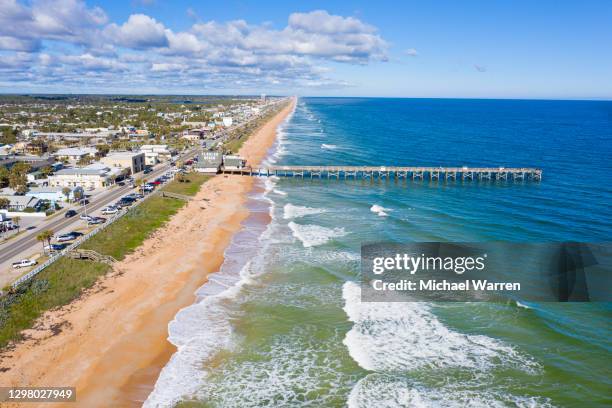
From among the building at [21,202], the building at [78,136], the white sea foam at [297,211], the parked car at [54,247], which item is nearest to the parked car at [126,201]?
the building at [21,202]

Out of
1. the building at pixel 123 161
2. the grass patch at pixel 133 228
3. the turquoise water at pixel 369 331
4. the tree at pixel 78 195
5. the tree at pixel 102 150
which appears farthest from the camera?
the tree at pixel 102 150

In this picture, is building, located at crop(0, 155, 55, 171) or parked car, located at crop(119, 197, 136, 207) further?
building, located at crop(0, 155, 55, 171)

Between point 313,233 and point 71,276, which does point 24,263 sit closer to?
point 71,276

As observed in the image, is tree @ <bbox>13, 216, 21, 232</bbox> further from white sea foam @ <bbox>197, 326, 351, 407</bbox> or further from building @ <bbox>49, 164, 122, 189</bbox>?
white sea foam @ <bbox>197, 326, 351, 407</bbox>

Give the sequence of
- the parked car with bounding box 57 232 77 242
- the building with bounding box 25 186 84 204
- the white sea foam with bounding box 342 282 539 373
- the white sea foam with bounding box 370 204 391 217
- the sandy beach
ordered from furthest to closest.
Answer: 1. the building with bounding box 25 186 84 204
2. the white sea foam with bounding box 370 204 391 217
3. the parked car with bounding box 57 232 77 242
4. the white sea foam with bounding box 342 282 539 373
5. the sandy beach

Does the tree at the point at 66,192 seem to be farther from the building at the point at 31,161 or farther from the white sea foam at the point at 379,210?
the white sea foam at the point at 379,210

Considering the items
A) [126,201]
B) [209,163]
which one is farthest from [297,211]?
[209,163]

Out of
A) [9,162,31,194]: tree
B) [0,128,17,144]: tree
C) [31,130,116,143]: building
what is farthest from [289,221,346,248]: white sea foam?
[0,128,17,144]: tree
